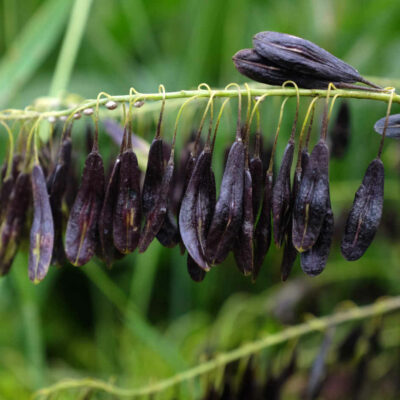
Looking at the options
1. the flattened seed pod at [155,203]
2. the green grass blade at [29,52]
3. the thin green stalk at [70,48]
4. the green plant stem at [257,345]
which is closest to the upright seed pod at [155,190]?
the flattened seed pod at [155,203]

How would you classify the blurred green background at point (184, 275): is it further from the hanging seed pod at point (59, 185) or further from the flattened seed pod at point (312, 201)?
the flattened seed pod at point (312, 201)

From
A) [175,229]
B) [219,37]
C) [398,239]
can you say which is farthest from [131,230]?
[219,37]

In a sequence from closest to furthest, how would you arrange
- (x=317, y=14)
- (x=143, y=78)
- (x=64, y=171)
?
(x=64, y=171), (x=317, y=14), (x=143, y=78)

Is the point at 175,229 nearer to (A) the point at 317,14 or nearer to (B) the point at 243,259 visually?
(B) the point at 243,259

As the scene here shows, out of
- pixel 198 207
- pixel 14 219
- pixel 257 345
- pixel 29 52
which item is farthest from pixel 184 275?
pixel 198 207

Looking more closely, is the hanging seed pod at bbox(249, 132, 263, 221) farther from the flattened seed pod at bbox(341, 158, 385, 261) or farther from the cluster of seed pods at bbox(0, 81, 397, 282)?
the flattened seed pod at bbox(341, 158, 385, 261)

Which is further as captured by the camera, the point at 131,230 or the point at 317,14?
the point at 317,14
